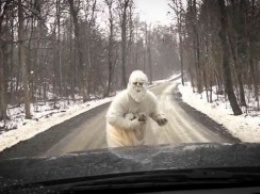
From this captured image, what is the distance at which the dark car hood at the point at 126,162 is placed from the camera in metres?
2.67

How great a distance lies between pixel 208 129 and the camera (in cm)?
1599

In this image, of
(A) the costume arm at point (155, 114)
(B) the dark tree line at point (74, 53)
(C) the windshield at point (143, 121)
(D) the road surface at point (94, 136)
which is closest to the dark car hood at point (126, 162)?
(C) the windshield at point (143, 121)

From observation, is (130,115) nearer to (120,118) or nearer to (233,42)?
(120,118)

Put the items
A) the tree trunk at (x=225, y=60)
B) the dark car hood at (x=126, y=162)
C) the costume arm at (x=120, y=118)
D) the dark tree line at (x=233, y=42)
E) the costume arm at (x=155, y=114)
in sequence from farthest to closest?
the dark tree line at (x=233, y=42) → the tree trunk at (x=225, y=60) → the costume arm at (x=155, y=114) → the costume arm at (x=120, y=118) → the dark car hood at (x=126, y=162)

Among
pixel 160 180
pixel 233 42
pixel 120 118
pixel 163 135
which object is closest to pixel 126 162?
pixel 160 180

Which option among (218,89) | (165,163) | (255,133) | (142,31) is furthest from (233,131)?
(142,31)

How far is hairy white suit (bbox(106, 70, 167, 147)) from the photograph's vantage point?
680cm

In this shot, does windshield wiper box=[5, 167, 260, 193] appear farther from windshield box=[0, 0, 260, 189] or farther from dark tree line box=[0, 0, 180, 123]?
dark tree line box=[0, 0, 180, 123]

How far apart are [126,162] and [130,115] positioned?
12.9ft

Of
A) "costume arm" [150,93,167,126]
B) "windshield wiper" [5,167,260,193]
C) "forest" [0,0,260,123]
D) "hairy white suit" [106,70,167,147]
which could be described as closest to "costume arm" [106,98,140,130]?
"hairy white suit" [106,70,167,147]

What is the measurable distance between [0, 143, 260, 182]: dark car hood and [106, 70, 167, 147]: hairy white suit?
329 cm

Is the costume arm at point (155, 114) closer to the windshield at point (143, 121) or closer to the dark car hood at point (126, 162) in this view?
the windshield at point (143, 121)

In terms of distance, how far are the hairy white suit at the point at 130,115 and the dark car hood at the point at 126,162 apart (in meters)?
3.29

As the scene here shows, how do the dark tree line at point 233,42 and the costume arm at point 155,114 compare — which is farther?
the dark tree line at point 233,42
